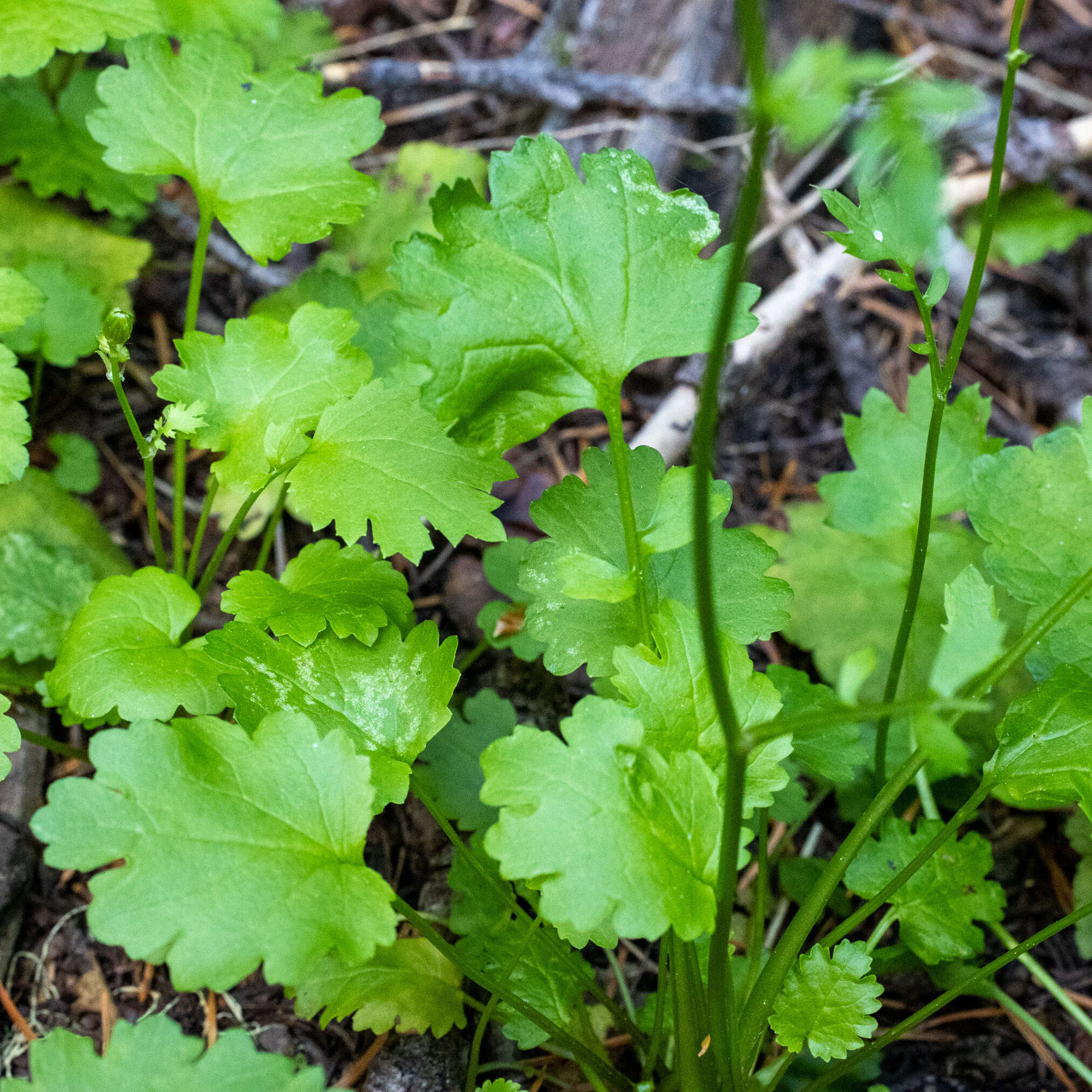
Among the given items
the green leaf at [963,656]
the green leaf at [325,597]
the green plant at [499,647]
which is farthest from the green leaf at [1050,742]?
the green leaf at [325,597]

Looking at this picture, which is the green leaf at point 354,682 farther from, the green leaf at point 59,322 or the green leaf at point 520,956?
the green leaf at point 59,322

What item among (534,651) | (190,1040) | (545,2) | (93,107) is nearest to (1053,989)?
(534,651)

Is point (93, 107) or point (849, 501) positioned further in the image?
point (93, 107)

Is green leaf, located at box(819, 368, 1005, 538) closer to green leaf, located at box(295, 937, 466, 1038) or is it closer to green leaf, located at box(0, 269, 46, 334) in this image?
green leaf, located at box(295, 937, 466, 1038)

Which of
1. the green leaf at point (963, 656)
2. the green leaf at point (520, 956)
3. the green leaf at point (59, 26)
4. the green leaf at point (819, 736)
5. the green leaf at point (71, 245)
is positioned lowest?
the green leaf at point (520, 956)

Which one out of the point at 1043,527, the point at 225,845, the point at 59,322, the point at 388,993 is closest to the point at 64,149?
the point at 59,322

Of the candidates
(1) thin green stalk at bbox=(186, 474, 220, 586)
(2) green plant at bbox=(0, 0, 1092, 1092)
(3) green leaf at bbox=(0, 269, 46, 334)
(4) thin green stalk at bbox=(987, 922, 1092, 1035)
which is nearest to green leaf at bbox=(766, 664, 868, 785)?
(2) green plant at bbox=(0, 0, 1092, 1092)

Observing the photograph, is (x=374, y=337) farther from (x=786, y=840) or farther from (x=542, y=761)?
(x=786, y=840)
